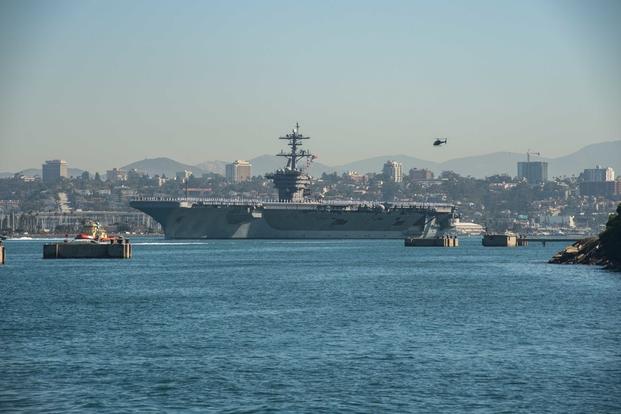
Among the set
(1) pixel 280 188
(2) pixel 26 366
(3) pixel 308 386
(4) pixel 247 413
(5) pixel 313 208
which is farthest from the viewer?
(1) pixel 280 188

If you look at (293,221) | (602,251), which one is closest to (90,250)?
(602,251)

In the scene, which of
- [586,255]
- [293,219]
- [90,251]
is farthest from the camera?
[293,219]

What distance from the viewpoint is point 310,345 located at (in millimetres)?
36281

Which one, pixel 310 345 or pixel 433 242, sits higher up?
pixel 433 242

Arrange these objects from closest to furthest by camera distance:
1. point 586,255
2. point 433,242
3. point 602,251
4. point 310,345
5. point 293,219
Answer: point 310,345 → point 602,251 → point 586,255 → point 433,242 → point 293,219

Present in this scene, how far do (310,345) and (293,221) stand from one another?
381ft

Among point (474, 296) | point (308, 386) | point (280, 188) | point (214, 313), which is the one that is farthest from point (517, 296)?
point (280, 188)

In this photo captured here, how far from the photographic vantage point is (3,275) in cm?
7169

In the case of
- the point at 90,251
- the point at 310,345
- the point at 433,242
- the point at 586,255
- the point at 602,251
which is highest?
the point at 602,251

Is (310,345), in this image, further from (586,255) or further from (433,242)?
(433,242)

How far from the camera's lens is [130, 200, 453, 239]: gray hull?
14700 centimetres

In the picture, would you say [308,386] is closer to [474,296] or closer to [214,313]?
[214,313]

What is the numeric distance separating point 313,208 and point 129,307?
340ft

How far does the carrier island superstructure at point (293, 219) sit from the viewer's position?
147m
